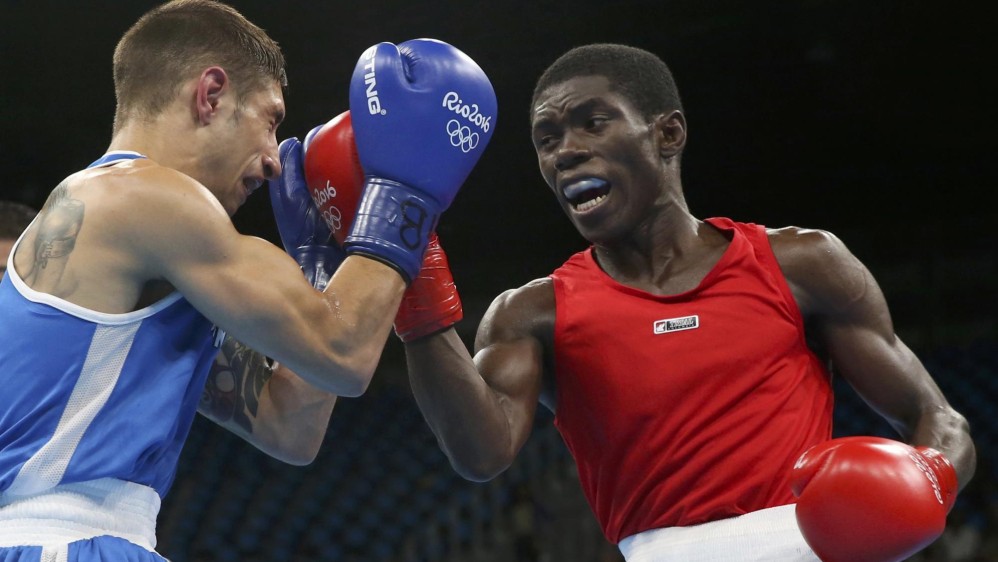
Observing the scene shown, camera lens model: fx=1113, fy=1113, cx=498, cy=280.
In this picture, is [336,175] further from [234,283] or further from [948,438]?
[948,438]

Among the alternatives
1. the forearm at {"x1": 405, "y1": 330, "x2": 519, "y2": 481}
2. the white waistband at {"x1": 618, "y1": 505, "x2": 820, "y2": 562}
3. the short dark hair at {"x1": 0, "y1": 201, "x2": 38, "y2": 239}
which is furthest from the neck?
the short dark hair at {"x1": 0, "y1": 201, "x2": 38, "y2": 239}

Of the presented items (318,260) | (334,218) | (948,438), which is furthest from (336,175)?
(948,438)

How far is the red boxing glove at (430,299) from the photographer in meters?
2.22

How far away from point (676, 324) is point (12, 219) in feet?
6.81

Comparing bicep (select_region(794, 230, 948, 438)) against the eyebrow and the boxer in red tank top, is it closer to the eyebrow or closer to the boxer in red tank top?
the boxer in red tank top

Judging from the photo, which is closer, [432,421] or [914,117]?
[432,421]

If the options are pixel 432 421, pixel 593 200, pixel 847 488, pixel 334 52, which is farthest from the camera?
pixel 334 52

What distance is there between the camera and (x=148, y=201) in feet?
5.82

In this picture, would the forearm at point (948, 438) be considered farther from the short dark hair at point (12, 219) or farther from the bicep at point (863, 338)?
the short dark hair at point (12, 219)

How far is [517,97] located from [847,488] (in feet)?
20.8

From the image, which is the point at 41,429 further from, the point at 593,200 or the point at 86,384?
the point at 593,200

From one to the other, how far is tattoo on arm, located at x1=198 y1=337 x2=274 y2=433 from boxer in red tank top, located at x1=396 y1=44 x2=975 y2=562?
334 mm

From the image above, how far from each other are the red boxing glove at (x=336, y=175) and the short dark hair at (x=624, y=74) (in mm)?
670

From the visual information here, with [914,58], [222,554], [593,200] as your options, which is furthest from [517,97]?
[593,200]
